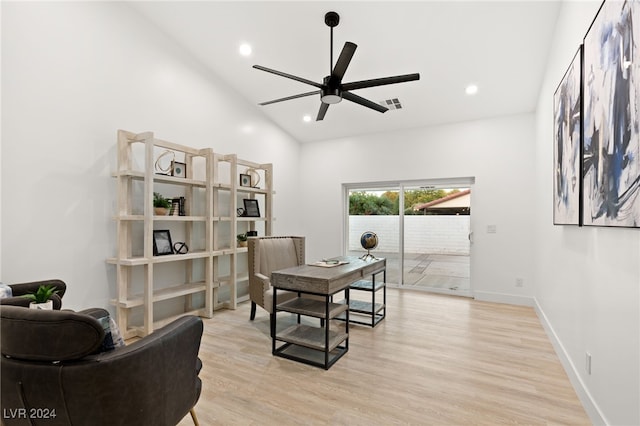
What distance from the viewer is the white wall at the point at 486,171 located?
4.59 meters

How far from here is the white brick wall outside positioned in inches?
205

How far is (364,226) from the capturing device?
6043 mm

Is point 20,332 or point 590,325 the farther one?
point 590,325

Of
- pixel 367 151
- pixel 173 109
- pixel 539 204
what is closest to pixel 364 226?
pixel 367 151

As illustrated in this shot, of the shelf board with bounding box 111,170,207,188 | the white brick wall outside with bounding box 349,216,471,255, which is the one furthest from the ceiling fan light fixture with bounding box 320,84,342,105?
the white brick wall outside with bounding box 349,216,471,255

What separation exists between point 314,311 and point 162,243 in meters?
2.01

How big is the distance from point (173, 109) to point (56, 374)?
3488 millimetres

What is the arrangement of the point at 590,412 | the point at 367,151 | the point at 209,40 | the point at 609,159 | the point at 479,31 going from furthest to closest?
the point at 367,151, the point at 209,40, the point at 479,31, the point at 590,412, the point at 609,159

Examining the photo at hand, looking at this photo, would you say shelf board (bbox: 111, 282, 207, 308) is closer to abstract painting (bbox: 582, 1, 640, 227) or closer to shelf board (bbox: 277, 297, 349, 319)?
shelf board (bbox: 277, 297, 349, 319)

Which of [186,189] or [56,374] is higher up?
[186,189]

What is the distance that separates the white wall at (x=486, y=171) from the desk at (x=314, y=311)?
282cm

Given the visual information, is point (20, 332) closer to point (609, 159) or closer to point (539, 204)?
point (609, 159)

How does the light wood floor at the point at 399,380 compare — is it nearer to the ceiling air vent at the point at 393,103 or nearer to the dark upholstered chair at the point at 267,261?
the dark upholstered chair at the point at 267,261

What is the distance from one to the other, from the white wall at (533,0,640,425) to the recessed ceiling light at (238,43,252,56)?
3.23m
